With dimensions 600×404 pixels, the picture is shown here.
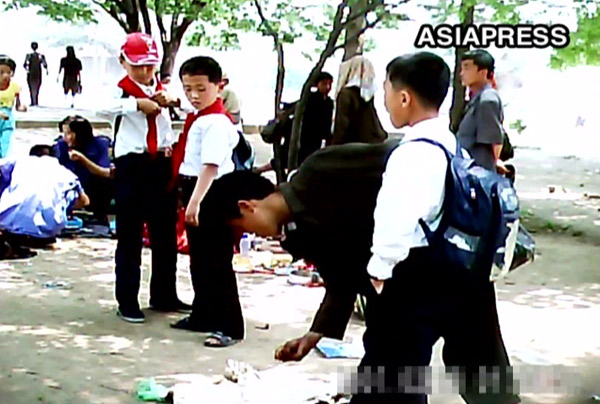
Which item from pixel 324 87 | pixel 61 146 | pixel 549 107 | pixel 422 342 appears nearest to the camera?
pixel 422 342

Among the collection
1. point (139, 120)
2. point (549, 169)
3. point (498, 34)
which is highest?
point (498, 34)

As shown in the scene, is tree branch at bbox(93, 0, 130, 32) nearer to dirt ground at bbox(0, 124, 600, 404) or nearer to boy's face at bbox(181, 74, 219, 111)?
dirt ground at bbox(0, 124, 600, 404)

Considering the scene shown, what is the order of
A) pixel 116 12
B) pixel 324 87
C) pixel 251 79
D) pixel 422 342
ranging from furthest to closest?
pixel 251 79
pixel 116 12
pixel 324 87
pixel 422 342

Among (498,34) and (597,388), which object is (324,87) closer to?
(498,34)

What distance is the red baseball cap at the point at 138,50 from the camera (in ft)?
19.7

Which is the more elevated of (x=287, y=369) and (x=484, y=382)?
(x=484, y=382)

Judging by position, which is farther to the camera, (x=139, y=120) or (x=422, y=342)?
(x=139, y=120)

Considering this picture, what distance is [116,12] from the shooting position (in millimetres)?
22250

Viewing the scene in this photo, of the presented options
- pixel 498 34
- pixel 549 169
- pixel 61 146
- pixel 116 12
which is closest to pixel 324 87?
pixel 498 34

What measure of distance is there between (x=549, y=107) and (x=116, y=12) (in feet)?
35.2

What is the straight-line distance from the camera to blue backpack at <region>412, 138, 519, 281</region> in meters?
2.94

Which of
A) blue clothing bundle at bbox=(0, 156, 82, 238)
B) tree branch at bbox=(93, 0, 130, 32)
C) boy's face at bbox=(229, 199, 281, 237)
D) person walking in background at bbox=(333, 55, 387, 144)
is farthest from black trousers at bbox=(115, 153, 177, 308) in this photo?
tree branch at bbox=(93, 0, 130, 32)

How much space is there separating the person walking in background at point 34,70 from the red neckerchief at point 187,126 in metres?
21.9

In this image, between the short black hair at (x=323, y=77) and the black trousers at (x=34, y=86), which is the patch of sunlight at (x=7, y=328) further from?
the black trousers at (x=34, y=86)
